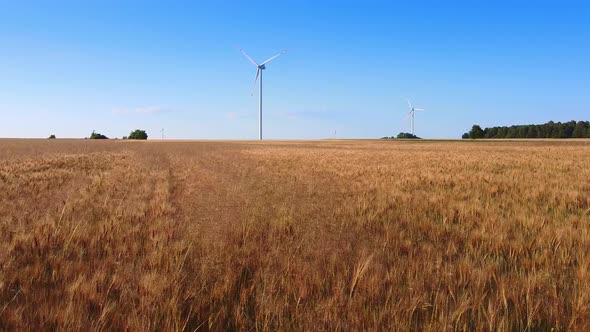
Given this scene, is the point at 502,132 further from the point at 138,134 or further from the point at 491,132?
the point at 138,134

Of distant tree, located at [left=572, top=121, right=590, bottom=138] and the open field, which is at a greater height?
distant tree, located at [left=572, top=121, right=590, bottom=138]

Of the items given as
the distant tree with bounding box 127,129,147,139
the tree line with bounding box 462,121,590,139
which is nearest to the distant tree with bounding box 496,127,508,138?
the tree line with bounding box 462,121,590,139

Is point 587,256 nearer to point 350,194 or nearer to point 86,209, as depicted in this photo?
point 350,194

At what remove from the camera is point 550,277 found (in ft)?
10.8

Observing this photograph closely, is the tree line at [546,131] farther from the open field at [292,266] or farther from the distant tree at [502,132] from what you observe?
the open field at [292,266]

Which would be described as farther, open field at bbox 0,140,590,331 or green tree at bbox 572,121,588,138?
green tree at bbox 572,121,588,138

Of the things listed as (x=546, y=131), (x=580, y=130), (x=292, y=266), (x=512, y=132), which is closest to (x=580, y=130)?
(x=580, y=130)

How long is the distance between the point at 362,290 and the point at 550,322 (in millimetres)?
1320

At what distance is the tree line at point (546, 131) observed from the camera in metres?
132

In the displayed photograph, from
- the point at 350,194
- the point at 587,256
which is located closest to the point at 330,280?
the point at 587,256

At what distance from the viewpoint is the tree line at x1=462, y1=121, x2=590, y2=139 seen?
132 meters

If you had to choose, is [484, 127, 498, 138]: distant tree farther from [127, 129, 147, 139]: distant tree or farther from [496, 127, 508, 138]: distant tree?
[127, 129, 147, 139]: distant tree

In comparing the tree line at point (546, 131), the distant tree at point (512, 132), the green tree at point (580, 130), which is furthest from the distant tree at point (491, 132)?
the green tree at point (580, 130)

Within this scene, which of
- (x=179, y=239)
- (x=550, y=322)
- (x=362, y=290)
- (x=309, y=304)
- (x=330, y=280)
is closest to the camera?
(x=550, y=322)
